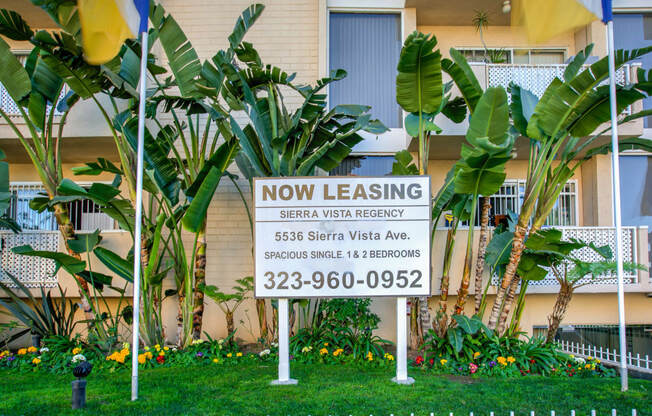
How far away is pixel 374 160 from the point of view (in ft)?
39.4

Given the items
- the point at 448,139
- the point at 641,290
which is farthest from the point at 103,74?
the point at 641,290

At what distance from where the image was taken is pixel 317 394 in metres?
7.18

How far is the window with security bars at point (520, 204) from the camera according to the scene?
476 inches

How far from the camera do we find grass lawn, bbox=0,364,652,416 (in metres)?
6.61

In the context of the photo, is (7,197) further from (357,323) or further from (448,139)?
(448,139)

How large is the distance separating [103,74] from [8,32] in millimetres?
1917

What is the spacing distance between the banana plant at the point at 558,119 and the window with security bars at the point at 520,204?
2.46m

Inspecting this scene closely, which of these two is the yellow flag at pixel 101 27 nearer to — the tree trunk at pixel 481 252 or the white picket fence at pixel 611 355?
the tree trunk at pixel 481 252

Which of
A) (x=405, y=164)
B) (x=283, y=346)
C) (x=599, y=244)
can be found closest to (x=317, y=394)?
(x=283, y=346)

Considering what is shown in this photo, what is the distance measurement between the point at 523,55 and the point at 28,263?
1245cm

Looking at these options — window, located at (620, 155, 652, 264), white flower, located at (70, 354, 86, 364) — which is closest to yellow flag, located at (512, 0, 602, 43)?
window, located at (620, 155, 652, 264)

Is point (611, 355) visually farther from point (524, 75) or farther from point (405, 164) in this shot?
point (524, 75)

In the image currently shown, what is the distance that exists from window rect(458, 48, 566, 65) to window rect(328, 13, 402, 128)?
1.93 meters

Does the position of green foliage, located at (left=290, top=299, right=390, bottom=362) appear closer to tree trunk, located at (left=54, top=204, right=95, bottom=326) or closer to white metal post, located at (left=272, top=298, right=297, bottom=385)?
white metal post, located at (left=272, top=298, right=297, bottom=385)
